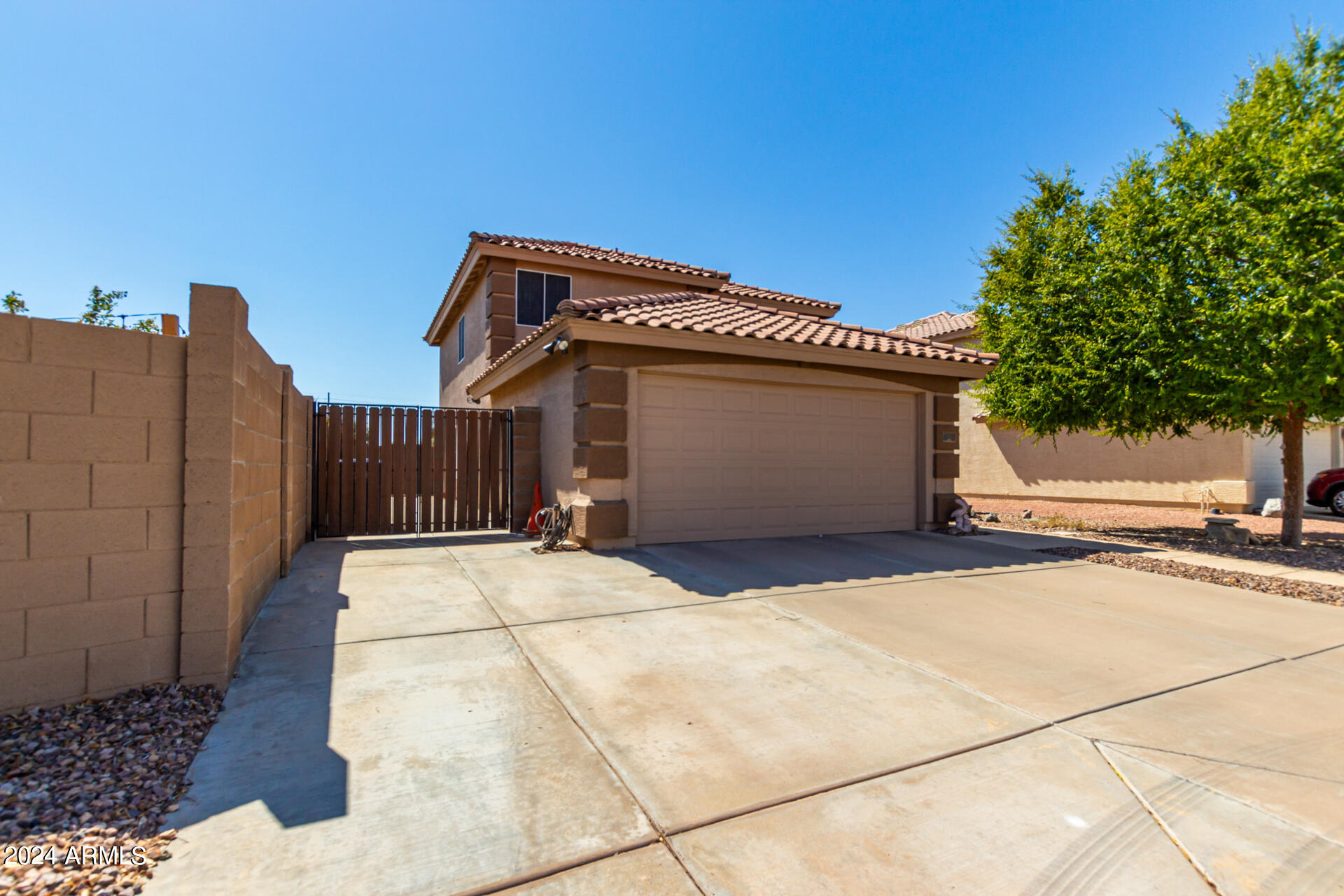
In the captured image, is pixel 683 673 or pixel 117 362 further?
pixel 683 673

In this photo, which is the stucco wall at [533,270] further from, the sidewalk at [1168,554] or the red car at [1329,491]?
the red car at [1329,491]

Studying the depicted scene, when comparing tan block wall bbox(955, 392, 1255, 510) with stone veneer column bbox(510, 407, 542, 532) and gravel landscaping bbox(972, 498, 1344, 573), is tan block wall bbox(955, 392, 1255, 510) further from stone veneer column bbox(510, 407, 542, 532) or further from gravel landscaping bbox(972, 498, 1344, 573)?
stone veneer column bbox(510, 407, 542, 532)

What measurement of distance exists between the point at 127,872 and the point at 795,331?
940cm

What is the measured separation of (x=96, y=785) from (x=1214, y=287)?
1386 cm

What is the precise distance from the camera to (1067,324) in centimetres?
1227

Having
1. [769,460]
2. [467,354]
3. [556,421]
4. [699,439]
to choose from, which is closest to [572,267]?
[467,354]

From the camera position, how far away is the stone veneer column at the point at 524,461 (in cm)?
1085

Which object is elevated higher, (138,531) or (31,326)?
(31,326)

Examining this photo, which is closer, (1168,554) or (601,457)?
(601,457)

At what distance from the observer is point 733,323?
963cm

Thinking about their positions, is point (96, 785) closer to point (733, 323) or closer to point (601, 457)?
point (601, 457)

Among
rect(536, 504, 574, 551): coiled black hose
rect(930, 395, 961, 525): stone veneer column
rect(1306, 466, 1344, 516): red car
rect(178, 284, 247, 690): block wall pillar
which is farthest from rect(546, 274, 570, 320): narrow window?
rect(1306, 466, 1344, 516): red car

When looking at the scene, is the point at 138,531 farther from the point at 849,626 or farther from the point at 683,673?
the point at 849,626

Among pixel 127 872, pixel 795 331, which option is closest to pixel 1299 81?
pixel 795 331
